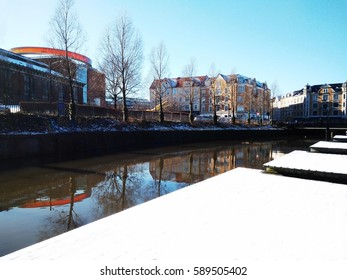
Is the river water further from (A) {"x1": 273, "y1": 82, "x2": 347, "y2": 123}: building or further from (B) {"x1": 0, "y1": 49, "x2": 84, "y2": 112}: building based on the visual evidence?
(A) {"x1": 273, "y1": 82, "x2": 347, "y2": 123}: building

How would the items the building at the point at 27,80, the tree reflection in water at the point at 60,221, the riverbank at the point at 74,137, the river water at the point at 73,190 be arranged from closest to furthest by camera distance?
the tree reflection in water at the point at 60,221 → the river water at the point at 73,190 → the riverbank at the point at 74,137 → the building at the point at 27,80

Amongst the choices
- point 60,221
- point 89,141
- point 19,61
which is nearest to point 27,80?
point 19,61

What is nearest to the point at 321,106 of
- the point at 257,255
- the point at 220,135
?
the point at 220,135

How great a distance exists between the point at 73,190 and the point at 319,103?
86206mm

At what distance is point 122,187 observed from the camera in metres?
10.2

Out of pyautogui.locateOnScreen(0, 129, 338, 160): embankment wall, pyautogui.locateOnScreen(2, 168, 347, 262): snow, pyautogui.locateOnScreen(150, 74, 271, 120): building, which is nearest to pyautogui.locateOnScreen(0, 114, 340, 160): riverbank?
pyautogui.locateOnScreen(0, 129, 338, 160): embankment wall

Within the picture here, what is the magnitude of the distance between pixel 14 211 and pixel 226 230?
5.74 m

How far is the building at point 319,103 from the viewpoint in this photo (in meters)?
78.3

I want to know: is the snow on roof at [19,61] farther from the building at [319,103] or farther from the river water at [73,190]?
the building at [319,103]

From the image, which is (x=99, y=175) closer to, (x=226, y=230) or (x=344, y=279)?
(x=226, y=230)

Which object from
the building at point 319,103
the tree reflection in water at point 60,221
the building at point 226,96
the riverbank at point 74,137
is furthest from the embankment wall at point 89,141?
the building at point 319,103

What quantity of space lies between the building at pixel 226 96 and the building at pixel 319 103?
1334cm

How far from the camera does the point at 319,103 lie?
81.9 metres

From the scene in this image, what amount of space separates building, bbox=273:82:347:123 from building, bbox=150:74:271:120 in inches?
525
